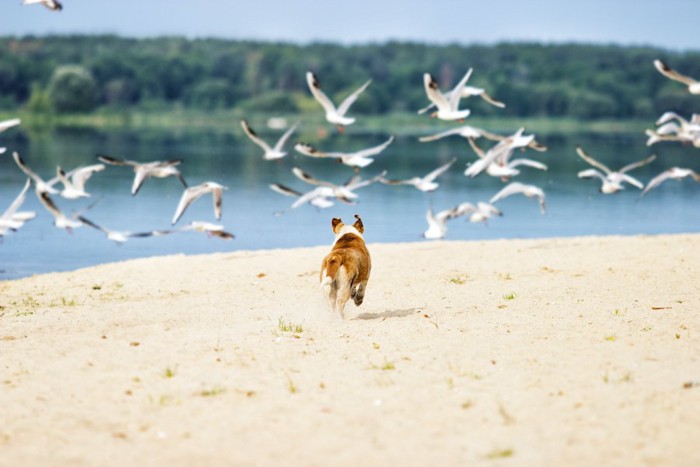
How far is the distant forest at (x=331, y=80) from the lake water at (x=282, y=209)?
257 feet

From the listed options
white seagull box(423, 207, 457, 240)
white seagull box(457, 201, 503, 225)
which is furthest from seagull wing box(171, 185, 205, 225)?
white seagull box(457, 201, 503, 225)

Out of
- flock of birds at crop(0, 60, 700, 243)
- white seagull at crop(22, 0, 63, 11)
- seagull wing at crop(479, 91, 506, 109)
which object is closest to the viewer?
white seagull at crop(22, 0, 63, 11)

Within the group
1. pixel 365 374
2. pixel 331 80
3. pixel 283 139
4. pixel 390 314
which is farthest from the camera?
pixel 331 80

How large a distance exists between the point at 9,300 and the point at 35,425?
6.58 metres

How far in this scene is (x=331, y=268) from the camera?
1031 cm

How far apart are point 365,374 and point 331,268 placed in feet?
6.38

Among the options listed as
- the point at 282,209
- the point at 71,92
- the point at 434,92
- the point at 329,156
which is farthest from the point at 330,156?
the point at 71,92

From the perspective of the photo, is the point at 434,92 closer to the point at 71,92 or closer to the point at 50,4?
the point at 50,4

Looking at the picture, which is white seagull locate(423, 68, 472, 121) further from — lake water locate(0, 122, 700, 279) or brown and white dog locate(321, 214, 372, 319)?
brown and white dog locate(321, 214, 372, 319)

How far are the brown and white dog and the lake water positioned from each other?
29.1 feet

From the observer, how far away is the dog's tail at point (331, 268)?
1031 centimetres

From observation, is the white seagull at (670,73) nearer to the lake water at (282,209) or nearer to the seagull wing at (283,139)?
the seagull wing at (283,139)

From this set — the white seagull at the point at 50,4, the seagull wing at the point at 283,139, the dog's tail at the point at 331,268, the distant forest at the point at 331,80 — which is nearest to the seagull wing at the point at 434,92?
the seagull wing at the point at 283,139

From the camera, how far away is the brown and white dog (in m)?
10.4
